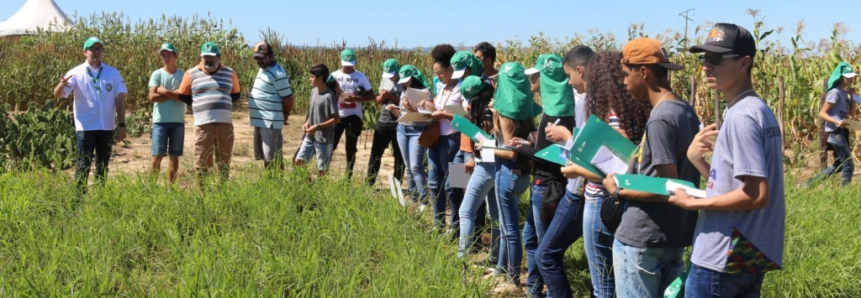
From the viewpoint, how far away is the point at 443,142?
21.5ft

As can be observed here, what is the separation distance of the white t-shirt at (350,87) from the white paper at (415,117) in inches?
81.3

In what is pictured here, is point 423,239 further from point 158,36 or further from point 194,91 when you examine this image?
point 158,36

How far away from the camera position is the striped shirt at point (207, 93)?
7.67m

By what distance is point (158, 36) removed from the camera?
21938 mm

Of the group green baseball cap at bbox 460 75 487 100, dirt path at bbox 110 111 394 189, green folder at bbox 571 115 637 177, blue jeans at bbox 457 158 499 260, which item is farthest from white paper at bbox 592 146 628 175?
dirt path at bbox 110 111 394 189

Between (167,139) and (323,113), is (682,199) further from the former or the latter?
(167,139)

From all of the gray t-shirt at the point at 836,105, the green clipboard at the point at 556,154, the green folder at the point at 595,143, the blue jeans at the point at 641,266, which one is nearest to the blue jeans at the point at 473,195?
the green clipboard at the point at 556,154

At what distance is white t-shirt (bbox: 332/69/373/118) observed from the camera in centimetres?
848

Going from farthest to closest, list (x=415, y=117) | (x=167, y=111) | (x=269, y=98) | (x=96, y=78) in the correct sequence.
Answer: (x=269, y=98) < (x=167, y=111) < (x=96, y=78) < (x=415, y=117)

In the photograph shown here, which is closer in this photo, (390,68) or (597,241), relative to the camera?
(597,241)

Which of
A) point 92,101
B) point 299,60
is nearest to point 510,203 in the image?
point 92,101

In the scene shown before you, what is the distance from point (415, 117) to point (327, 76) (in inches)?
71.8


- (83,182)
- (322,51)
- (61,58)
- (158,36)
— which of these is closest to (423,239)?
(83,182)

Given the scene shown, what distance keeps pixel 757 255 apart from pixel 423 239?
2329 millimetres
